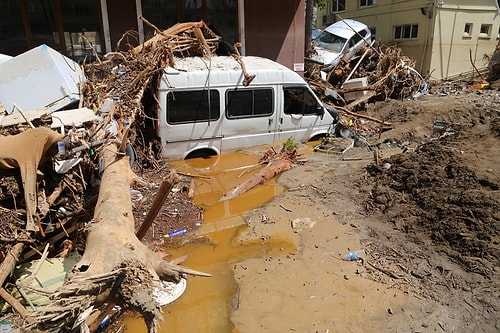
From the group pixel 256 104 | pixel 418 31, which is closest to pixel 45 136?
pixel 256 104

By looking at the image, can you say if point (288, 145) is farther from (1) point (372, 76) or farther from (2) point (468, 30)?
(2) point (468, 30)

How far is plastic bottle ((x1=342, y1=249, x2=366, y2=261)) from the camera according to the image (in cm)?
506

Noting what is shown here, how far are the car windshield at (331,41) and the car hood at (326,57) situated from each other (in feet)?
1.03

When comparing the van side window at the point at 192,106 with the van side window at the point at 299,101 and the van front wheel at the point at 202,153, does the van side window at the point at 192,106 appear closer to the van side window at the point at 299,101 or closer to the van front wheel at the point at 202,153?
the van front wheel at the point at 202,153

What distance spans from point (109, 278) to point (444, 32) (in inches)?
904

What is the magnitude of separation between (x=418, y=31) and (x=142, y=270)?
22.8m

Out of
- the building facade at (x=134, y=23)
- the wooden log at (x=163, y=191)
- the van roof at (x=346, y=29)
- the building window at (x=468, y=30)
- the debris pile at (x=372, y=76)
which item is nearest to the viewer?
the wooden log at (x=163, y=191)

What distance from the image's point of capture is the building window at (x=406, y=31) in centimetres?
2125

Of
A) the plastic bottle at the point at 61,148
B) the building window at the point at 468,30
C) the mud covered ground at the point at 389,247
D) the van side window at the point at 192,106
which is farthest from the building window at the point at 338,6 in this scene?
the plastic bottle at the point at 61,148

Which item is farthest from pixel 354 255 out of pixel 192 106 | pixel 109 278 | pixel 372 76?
pixel 372 76

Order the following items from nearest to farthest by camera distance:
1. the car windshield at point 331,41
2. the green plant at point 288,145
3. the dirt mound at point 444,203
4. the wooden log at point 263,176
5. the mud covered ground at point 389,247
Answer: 1. the mud covered ground at point 389,247
2. the dirt mound at point 444,203
3. the wooden log at point 263,176
4. the green plant at point 288,145
5. the car windshield at point 331,41

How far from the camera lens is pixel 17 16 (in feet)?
34.8

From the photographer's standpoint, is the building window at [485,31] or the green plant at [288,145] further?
the building window at [485,31]

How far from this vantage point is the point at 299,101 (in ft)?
29.8
